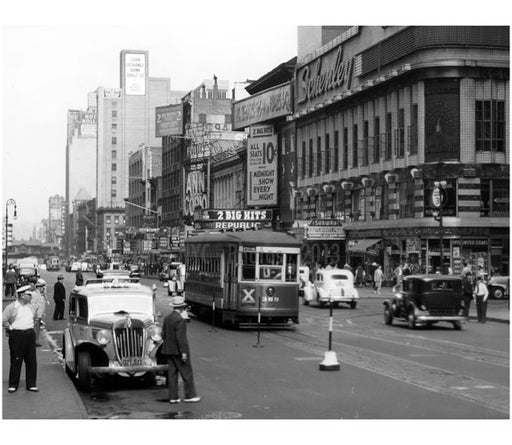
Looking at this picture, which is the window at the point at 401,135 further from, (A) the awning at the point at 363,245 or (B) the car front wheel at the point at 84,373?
(B) the car front wheel at the point at 84,373

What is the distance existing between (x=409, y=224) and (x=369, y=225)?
20.7 ft

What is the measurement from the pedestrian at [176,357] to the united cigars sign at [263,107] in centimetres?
6604

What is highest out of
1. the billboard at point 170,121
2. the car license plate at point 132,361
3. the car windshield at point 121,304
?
the billboard at point 170,121

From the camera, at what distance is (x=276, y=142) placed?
8450cm

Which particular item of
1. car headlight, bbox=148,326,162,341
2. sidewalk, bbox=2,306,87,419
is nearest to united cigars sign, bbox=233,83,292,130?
sidewalk, bbox=2,306,87,419

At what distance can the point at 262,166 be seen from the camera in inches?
3388

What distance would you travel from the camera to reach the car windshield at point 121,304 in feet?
55.2

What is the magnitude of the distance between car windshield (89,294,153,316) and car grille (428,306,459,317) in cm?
1400

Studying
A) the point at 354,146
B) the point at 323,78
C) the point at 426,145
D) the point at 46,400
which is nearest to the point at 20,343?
the point at 46,400

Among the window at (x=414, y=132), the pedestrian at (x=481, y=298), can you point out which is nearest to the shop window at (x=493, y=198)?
the window at (x=414, y=132)

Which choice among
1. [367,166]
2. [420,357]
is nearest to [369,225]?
[367,166]

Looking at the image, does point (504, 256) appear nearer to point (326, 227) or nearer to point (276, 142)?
point (326, 227)

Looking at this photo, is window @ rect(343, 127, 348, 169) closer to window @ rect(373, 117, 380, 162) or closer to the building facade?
the building facade

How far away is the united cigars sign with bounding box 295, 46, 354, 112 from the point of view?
220 ft
